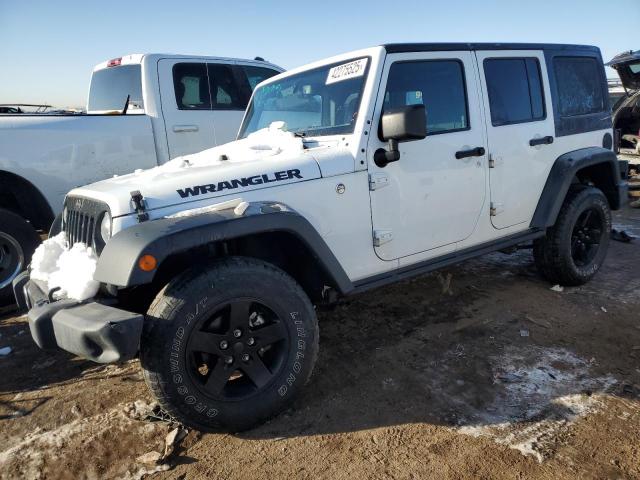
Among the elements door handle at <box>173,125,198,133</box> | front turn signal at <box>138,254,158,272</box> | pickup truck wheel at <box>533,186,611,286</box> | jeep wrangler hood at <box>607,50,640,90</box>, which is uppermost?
jeep wrangler hood at <box>607,50,640,90</box>

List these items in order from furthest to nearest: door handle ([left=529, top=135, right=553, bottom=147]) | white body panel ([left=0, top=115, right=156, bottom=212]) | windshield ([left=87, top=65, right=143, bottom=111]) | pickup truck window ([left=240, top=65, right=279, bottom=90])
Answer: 1. pickup truck window ([left=240, top=65, right=279, bottom=90])
2. windshield ([left=87, top=65, right=143, bottom=111])
3. white body panel ([left=0, top=115, right=156, bottom=212])
4. door handle ([left=529, top=135, right=553, bottom=147])

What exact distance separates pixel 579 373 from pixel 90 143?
14.1 feet

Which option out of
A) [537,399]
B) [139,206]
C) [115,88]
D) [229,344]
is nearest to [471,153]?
[537,399]

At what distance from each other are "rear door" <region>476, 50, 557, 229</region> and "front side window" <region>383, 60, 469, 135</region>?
24cm

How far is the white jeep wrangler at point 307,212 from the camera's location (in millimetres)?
2223

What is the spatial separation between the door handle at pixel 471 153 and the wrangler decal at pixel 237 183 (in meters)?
1.25

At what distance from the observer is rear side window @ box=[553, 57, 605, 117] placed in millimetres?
4000

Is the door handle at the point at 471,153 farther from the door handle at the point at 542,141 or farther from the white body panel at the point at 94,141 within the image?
the white body panel at the point at 94,141

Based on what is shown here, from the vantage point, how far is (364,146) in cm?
281

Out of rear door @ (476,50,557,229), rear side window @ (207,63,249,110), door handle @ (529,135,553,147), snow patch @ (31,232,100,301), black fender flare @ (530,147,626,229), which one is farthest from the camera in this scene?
rear side window @ (207,63,249,110)

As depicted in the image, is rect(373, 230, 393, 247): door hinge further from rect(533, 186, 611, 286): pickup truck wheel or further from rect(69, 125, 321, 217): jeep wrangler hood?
rect(533, 186, 611, 286): pickup truck wheel

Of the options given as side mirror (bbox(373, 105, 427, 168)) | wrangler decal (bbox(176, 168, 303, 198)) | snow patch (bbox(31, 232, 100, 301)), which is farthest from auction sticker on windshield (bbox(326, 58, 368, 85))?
snow patch (bbox(31, 232, 100, 301))

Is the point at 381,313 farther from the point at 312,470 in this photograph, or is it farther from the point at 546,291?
the point at 312,470

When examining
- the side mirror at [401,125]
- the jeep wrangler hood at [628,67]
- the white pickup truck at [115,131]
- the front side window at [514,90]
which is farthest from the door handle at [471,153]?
the jeep wrangler hood at [628,67]
